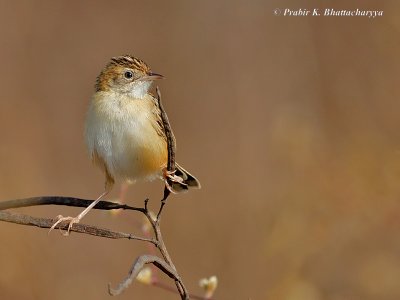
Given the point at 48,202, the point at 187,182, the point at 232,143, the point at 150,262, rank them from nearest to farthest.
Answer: the point at 150,262, the point at 48,202, the point at 187,182, the point at 232,143

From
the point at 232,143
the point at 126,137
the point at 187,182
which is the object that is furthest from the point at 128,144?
the point at 232,143

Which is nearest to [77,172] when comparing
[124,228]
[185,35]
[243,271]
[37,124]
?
[37,124]

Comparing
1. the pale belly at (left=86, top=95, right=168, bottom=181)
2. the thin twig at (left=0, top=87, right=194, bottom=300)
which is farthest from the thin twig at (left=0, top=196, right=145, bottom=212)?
the pale belly at (left=86, top=95, right=168, bottom=181)

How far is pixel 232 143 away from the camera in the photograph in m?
6.48

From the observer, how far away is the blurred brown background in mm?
3834

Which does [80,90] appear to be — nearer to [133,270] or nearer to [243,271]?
[243,271]

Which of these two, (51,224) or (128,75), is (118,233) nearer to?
(51,224)

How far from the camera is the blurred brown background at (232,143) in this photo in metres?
3.83

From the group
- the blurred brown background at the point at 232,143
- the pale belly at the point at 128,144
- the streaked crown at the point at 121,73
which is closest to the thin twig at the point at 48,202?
the blurred brown background at the point at 232,143

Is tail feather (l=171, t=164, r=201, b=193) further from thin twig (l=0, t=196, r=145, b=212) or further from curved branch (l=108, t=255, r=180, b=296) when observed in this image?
curved branch (l=108, t=255, r=180, b=296)

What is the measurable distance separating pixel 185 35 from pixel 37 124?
1891mm

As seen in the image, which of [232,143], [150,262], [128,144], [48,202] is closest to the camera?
[150,262]

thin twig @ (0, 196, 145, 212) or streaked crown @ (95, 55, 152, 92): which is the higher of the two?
streaked crown @ (95, 55, 152, 92)

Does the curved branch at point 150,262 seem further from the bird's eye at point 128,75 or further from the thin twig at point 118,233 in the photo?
the bird's eye at point 128,75
